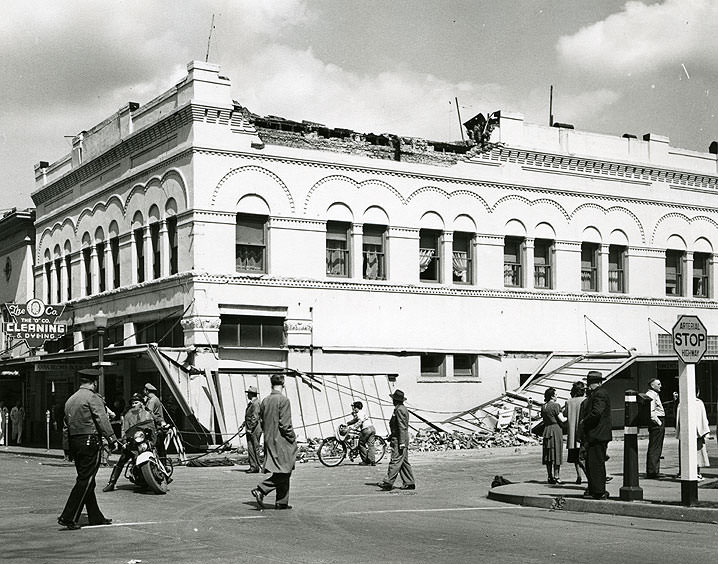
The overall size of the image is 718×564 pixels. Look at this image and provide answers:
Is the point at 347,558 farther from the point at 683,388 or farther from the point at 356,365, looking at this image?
the point at 356,365

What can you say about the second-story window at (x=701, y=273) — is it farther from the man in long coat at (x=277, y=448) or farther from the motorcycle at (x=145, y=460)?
the man in long coat at (x=277, y=448)

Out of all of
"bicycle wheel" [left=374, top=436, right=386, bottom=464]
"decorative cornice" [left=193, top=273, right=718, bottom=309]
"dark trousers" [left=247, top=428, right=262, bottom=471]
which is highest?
"decorative cornice" [left=193, top=273, right=718, bottom=309]

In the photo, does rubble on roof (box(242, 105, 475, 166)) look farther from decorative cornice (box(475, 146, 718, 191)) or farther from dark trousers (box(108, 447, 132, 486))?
dark trousers (box(108, 447, 132, 486))

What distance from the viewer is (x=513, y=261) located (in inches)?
→ 1443

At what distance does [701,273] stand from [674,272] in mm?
1374

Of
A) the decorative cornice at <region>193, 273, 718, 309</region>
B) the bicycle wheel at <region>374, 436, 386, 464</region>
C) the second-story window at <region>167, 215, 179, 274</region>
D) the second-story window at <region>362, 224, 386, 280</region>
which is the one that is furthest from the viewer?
the second-story window at <region>362, 224, 386, 280</region>

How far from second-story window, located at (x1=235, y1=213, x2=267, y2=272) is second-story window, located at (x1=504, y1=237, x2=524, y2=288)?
921cm

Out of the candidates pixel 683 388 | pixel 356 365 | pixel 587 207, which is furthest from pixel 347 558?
pixel 587 207

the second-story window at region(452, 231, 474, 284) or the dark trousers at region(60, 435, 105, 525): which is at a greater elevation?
the second-story window at region(452, 231, 474, 284)

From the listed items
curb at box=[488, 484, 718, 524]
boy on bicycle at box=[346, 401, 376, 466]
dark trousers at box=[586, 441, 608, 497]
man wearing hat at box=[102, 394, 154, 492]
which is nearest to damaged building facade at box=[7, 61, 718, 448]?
boy on bicycle at box=[346, 401, 376, 466]

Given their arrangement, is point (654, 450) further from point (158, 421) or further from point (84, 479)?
point (84, 479)

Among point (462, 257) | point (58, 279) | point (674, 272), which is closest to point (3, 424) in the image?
point (58, 279)

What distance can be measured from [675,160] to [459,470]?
70.1 ft

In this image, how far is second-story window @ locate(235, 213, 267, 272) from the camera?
104 ft
